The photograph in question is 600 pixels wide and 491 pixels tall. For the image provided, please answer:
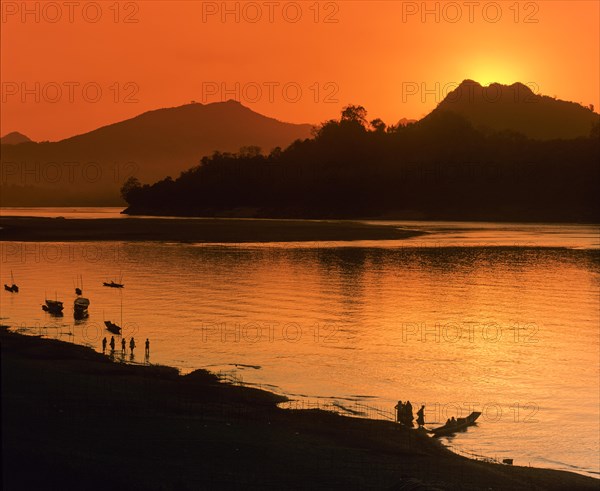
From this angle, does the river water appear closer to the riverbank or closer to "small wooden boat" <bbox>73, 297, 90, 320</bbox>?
"small wooden boat" <bbox>73, 297, 90, 320</bbox>

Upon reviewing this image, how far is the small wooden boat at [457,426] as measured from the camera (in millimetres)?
32000

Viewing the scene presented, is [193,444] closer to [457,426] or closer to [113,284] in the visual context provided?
[457,426]

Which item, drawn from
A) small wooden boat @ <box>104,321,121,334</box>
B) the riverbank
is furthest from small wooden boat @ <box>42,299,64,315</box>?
the riverbank

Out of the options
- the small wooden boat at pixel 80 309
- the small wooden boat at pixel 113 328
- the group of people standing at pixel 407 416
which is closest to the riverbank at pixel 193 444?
the group of people standing at pixel 407 416

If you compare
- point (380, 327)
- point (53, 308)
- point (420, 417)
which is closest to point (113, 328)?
point (53, 308)

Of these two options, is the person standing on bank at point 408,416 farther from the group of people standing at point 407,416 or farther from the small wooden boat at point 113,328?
the small wooden boat at point 113,328

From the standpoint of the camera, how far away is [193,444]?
24.4 meters

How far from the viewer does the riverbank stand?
20.8 metres

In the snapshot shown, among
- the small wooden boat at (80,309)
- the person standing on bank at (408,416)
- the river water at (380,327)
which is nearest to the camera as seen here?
the person standing on bank at (408,416)

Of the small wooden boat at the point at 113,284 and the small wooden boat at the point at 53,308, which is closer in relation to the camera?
the small wooden boat at the point at 53,308

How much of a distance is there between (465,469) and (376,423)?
5561 mm

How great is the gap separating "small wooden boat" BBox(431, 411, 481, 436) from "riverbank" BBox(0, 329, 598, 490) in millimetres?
1614

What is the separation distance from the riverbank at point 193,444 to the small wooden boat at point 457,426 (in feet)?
5.30

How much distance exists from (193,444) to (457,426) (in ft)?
40.4
